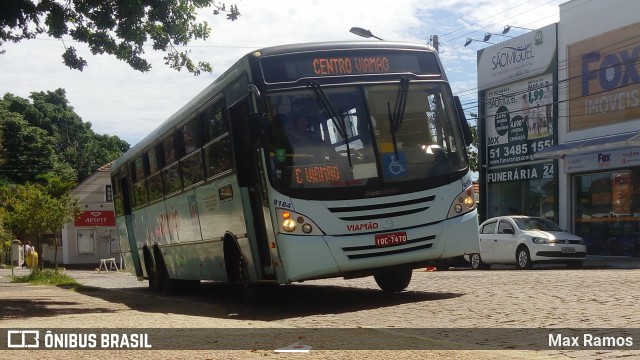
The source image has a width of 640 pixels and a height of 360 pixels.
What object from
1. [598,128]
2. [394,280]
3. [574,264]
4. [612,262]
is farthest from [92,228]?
[394,280]

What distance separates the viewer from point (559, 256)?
22266 mm

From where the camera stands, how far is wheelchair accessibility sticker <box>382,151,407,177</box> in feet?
36.1

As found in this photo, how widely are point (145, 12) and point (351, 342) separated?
310 inches

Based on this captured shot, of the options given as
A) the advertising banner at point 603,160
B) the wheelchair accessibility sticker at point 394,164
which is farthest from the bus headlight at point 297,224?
the advertising banner at point 603,160

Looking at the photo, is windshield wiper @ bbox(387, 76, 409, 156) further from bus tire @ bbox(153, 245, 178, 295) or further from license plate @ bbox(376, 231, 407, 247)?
bus tire @ bbox(153, 245, 178, 295)

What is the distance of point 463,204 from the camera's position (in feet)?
37.6

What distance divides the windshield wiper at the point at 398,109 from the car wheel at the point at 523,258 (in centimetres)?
1240

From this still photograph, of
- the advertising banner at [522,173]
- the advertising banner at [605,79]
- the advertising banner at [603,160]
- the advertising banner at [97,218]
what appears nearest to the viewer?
the advertising banner at [605,79]

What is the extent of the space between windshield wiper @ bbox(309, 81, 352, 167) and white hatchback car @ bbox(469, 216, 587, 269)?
1278 cm

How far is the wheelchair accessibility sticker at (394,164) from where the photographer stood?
1101cm

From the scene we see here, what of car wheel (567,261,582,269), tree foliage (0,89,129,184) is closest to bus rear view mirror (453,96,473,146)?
car wheel (567,261,582,269)

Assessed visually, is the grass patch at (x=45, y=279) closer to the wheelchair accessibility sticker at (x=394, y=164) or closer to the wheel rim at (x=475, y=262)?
the wheel rim at (x=475, y=262)

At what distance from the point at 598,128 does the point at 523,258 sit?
775cm

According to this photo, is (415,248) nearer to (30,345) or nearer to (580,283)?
(580,283)
